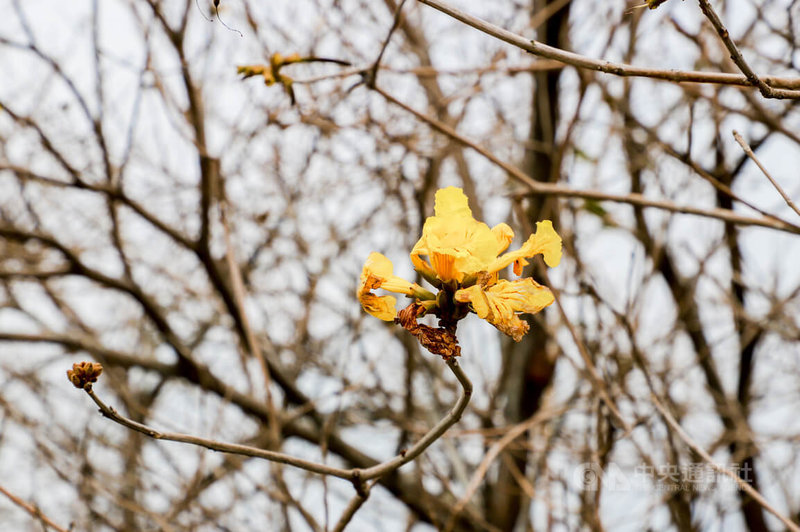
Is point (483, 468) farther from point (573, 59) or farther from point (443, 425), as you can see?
point (573, 59)

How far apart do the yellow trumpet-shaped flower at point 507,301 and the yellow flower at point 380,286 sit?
0.11 m

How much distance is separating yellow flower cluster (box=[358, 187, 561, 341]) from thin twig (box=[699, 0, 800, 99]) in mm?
421

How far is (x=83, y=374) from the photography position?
1147 millimetres

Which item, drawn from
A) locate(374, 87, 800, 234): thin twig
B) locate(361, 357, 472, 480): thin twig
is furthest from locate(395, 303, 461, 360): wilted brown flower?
locate(374, 87, 800, 234): thin twig

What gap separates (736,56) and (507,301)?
48cm

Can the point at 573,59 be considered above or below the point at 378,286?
above

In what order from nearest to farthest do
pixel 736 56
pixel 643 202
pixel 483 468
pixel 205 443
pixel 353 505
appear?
pixel 736 56 → pixel 205 443 → pixel 353 505 → pixel 643 202 → pixel 483 468

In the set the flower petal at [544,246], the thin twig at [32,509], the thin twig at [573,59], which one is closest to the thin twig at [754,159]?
the thin twig at [573,59]

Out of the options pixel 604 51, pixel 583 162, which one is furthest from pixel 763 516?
pixel 604 51

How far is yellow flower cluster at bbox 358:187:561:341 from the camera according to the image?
1.09 meters

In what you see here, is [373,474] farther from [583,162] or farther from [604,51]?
[583,162]

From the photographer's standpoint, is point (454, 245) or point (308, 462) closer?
point (454, 245)

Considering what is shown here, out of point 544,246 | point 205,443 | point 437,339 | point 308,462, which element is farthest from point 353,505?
point 544,246

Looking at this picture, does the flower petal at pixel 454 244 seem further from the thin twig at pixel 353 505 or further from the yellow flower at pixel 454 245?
the thin twig at pixel 353 505
